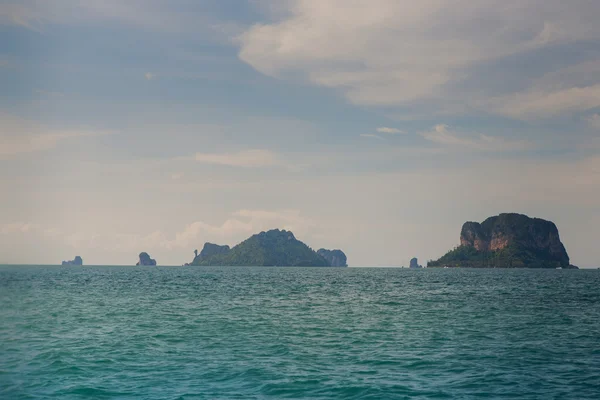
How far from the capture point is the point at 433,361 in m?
33.3

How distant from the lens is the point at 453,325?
5141 centimetres

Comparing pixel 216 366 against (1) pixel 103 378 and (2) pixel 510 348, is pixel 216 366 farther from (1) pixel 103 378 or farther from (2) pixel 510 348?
(2) pixel 510 348

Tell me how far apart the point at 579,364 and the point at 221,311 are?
42.0 metres

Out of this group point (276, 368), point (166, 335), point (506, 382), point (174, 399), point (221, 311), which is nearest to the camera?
point (174, 399)

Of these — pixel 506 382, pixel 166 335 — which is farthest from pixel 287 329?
pixel 506 382

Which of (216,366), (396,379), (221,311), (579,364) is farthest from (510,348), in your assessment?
(221,311)

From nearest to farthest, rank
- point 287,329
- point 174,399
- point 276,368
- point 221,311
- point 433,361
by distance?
point 174,399 < point 276,368 < point 433,361 < point 287,329 < point 221,311

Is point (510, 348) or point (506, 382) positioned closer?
point (506, 382)

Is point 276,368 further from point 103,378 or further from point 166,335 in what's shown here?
point 166,335

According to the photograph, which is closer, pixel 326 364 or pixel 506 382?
pixel 506 382

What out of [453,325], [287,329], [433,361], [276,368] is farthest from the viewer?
[453,325]

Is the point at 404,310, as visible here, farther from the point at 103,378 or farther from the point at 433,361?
the point at 103,378

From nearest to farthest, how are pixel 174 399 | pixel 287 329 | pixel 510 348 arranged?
pixel 174 399 → pixel 510 348 → pixel 287 329

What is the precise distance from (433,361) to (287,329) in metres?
17.8
